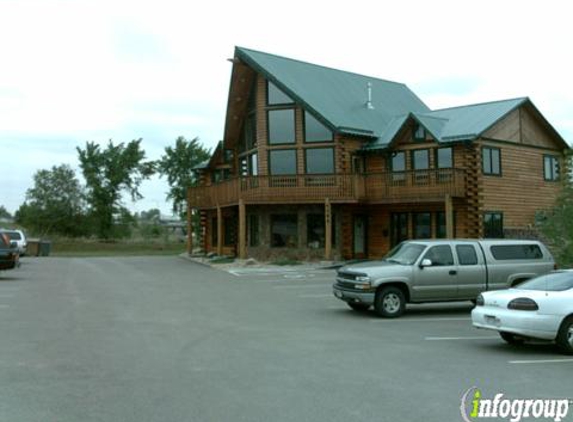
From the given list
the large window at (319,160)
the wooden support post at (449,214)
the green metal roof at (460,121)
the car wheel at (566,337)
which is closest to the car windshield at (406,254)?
the car wheel at (566,337)

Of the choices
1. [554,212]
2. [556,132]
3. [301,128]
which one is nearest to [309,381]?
[554,212]

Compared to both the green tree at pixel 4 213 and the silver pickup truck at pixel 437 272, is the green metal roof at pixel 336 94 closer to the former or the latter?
the silver pickup truck at pixel 437 272

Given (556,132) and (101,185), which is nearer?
(556,132)

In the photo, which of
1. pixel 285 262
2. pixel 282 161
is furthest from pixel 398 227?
pixel 282 161

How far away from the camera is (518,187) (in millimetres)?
34156

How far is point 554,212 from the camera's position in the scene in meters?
22.0

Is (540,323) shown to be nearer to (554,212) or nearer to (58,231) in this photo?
(554,212)

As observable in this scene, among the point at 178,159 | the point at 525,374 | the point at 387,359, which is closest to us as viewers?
the point at 525,374

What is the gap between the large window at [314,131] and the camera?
→ 34.4m

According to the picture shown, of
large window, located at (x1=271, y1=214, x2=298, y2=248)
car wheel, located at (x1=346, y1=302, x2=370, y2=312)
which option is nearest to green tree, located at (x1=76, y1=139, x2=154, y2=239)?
large window, located at (x1=271, y1=214, x2=298, y2=248)

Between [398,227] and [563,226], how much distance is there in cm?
1379

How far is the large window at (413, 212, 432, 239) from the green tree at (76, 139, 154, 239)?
167ft

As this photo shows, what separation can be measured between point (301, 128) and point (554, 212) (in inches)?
617

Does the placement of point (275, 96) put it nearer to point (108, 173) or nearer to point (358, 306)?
point (358, 306)
